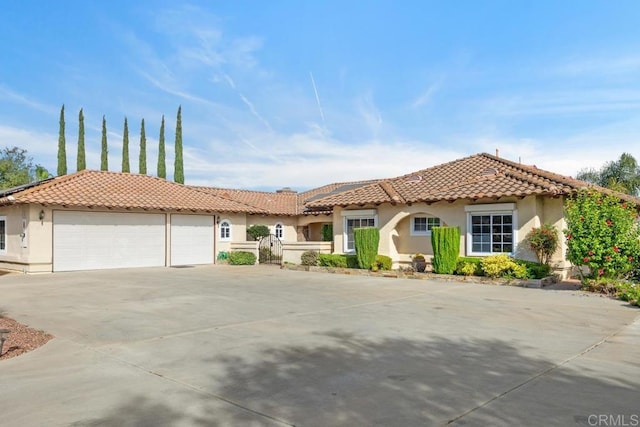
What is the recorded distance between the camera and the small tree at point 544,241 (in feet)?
54.4

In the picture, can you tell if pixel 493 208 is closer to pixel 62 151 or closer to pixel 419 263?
pixel 419 263

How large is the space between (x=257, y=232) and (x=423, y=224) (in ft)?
35.2

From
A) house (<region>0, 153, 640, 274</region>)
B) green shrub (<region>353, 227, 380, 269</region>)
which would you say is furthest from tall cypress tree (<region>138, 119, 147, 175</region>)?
green shrub (<region>353, 227, 380, 269</region>)

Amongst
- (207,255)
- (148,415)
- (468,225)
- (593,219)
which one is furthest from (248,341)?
(207,255)

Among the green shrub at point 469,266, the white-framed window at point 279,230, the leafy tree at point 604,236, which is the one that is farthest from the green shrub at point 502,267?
the white-framed window at point 279,230

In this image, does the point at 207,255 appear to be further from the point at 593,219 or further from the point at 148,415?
the point at 148,415

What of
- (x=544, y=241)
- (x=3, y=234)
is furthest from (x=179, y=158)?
(x=544, y=241)

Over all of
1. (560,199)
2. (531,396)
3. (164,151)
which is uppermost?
(164,151)

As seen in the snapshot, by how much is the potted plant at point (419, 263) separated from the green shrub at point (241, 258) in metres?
9.39

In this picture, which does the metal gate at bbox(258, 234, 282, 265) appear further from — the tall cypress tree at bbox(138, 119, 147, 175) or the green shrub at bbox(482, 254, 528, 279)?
the tall cypress tree at bbox(138, 119, 147, 175)

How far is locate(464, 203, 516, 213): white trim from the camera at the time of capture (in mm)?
17797

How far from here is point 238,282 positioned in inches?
671

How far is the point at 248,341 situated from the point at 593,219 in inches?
432

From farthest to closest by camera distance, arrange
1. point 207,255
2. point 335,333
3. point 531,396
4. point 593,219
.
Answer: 1. point 207,255
2. point 593,219
3. point 335,333
4. point 531,396
